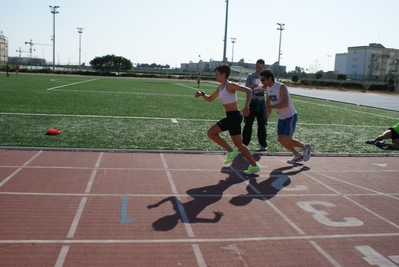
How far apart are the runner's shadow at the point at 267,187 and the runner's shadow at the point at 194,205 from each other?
29cm

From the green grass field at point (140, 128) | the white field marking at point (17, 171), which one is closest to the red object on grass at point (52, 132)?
the green grass field at point (140, 128)

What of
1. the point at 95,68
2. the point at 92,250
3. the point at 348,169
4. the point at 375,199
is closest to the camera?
the point at 92,250

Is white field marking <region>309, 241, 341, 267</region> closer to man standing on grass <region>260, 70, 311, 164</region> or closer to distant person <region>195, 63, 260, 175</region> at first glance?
distant person <region>195, 63, 260, 175</region>

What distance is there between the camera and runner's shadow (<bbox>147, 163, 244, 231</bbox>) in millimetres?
5034

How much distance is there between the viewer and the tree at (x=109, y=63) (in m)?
87.4

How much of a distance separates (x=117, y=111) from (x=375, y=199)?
11.8 m

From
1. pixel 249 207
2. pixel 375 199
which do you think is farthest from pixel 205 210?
pixel 375 199

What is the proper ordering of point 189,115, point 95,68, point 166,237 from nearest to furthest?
point 166,237 → point 189,115 → point 95,68

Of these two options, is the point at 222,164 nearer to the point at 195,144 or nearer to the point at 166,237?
the point at 195,144

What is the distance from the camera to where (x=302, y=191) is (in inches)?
260

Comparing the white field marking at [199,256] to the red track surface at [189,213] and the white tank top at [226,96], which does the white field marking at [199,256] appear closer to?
Result: the red track surface at [189,213]

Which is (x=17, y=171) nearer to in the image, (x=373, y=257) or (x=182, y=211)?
(x=182, y=211)

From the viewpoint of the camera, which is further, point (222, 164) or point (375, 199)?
point (222, 164)

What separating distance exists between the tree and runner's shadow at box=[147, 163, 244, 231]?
271ft
